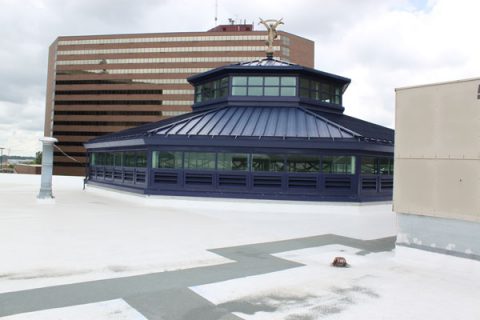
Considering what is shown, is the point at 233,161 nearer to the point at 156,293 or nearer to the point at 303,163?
the point at 303,163

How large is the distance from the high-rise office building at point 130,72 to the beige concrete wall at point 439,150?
8740 centimetres

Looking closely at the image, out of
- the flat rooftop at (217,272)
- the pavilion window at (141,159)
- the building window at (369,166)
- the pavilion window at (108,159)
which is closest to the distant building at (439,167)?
the flat rooftop at (217,272)

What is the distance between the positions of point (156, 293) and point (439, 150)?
6.83 m

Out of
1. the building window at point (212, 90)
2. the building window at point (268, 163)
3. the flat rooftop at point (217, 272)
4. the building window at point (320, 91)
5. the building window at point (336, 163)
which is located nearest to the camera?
the flat rooftop at point (217, 272)

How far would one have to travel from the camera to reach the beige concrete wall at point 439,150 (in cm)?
790

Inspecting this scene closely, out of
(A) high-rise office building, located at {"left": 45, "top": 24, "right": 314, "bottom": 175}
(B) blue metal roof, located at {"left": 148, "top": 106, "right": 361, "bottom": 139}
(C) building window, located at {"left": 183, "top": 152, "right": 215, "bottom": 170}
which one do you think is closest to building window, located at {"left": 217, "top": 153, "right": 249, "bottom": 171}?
(C) building window, located at {"left": 183, "top": 152, "right": 215, "bottom": 170}

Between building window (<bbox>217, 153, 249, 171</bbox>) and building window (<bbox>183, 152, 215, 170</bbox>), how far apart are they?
1.31ft

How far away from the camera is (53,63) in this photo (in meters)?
108

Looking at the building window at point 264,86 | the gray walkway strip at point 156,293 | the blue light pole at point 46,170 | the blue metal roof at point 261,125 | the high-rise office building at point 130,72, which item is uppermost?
the high-rise office building at point 130,72

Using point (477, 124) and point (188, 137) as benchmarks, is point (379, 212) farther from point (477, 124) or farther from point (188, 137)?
point (477, 124)

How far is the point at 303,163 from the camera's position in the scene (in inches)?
724

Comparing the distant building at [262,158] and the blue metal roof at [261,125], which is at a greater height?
the blue metal roof at [261,125]

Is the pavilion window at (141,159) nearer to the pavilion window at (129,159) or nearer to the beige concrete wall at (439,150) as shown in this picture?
the pavilion window at (129,159)

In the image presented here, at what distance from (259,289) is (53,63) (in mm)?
119609
